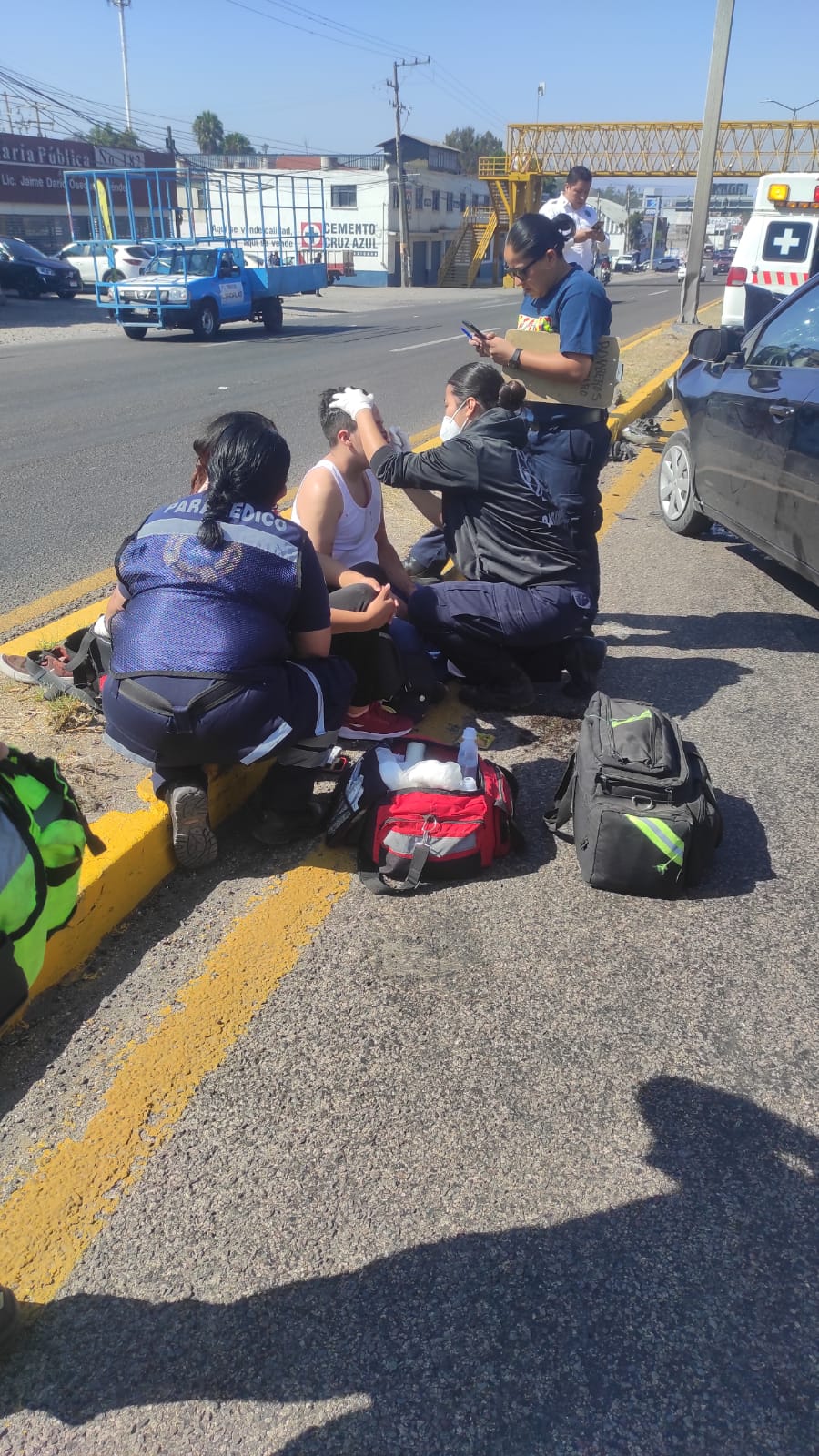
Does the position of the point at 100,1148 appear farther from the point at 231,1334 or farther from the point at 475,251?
the point at 475,251

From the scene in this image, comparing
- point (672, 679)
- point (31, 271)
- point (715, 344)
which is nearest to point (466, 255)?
point (31, 271)

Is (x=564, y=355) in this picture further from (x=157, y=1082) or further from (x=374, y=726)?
(x=157, y=1082)

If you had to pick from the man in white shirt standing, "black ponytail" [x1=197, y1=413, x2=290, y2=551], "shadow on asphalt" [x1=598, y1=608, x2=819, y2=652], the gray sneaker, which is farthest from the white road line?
the gray sneaker

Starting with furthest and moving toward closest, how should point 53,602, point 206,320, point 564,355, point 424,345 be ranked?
point 206,320 < point 424,345 < point 53,602 < point 564,355

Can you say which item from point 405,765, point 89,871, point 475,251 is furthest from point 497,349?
point 475,251

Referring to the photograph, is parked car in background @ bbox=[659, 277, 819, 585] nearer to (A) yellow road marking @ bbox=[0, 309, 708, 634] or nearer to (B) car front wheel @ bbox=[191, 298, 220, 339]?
(A) yellow road marking @ bbox=[0, 309, 708, 634]

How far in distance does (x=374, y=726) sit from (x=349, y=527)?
2.68 ft

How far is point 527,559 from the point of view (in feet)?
13.6

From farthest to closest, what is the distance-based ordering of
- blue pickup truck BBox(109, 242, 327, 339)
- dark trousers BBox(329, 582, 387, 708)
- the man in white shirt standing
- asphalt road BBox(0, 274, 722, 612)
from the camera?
blue pickup truck BBox(109, 242, 327, 339) < the man in white shirt standing < asphalt road BBox(0, 274, 722, 612) < dark trousers BBox(329, 582, 387, 708)

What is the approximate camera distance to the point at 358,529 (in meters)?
4.02

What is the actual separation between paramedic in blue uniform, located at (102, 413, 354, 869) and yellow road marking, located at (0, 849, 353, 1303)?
0.37m

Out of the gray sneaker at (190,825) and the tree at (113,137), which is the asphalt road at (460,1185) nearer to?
the gray sneaker at (190,825)

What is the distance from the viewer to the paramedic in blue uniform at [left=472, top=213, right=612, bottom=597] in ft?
14.1

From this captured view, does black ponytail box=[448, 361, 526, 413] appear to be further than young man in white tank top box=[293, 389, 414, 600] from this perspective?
Yes
